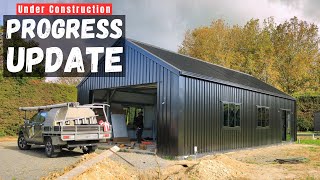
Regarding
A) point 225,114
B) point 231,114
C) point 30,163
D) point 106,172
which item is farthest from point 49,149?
point 231,114

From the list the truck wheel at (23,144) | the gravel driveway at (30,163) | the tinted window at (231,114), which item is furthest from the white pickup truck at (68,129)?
the tinted window at (231,114)

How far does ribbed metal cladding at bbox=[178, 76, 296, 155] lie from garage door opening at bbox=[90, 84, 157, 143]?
3.60 m

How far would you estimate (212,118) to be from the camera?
16.0 m

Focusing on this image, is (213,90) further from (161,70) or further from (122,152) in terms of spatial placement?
(122,152)

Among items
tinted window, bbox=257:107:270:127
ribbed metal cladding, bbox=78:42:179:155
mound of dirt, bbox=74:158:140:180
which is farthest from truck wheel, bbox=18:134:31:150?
tinted window, bbox=257:107:270:127

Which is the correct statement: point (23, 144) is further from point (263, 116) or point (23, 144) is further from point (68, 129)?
point (263, 116)

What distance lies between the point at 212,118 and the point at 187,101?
2.24 metres

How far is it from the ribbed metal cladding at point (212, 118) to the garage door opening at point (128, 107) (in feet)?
11.8

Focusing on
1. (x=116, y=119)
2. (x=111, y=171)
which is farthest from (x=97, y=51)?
(x=111, y=171)

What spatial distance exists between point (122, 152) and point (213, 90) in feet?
17.1

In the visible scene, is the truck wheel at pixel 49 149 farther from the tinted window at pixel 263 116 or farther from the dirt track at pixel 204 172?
the tinted window at pixel 263 116

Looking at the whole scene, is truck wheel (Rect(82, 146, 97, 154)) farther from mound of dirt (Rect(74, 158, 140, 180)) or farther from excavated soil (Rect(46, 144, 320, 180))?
mound of dirt (Rect(74, 158, 140, 180))

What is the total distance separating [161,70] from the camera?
48.7 ft

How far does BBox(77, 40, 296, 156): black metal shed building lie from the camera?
14.2 meters
